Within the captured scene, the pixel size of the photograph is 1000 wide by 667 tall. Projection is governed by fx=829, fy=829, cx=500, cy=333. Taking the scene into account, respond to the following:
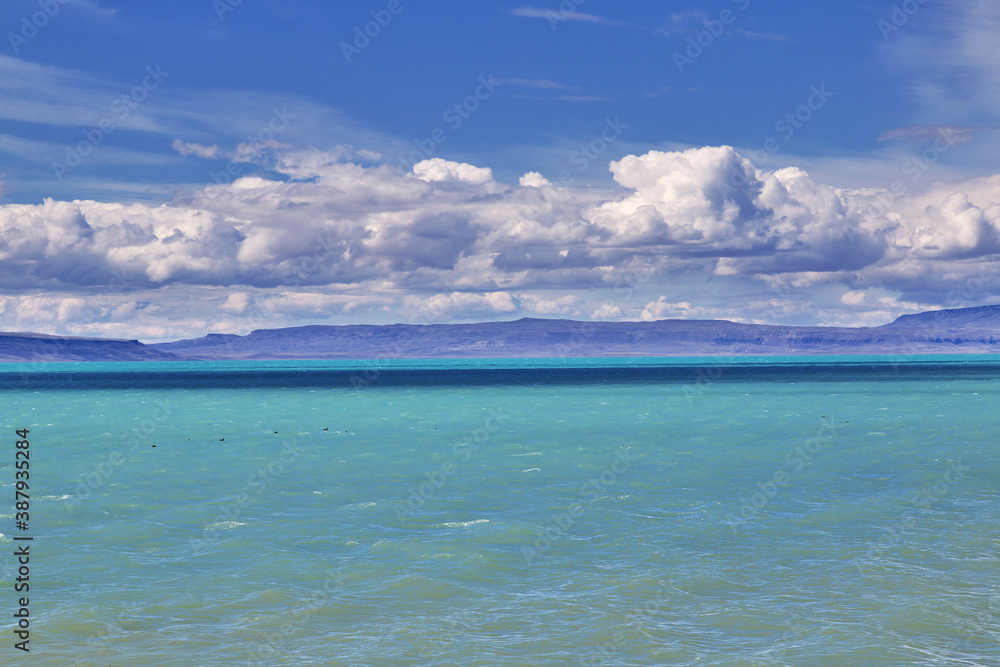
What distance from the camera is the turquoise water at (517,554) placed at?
11969mm

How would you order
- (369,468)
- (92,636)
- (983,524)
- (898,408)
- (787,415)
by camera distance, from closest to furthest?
(92,636)
(983,524)
(369,468)
(787,415)
(898,408)

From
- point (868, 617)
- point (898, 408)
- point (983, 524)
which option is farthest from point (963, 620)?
point (898, 408)

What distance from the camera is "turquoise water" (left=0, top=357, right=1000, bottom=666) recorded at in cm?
1197

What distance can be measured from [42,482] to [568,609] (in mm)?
21922

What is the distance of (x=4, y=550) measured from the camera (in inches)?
700

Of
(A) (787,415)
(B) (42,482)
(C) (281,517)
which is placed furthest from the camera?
(A) (787,415)

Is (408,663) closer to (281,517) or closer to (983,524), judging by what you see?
(281,517)

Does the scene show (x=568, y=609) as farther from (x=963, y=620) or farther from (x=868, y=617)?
(x=963, y=620)

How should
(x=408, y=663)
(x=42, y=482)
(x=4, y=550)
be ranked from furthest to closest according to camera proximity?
(x=42, y=482), (x=4, y=550), (x=408, y=663)

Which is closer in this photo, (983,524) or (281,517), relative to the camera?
(983,524)

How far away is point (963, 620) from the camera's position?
494 inches

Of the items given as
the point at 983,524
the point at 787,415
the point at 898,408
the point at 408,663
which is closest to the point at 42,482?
the point at 408,663

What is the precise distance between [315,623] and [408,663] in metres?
2.29

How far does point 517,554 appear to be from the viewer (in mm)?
17031
